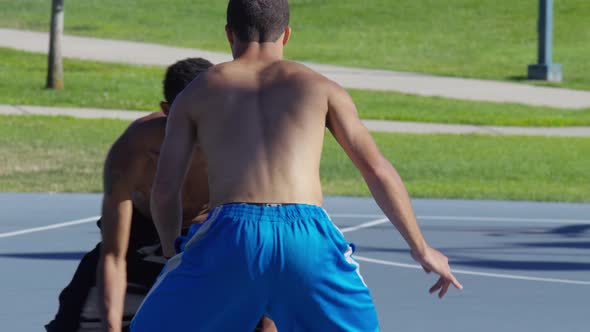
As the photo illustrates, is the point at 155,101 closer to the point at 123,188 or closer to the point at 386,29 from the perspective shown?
the point at 386,29

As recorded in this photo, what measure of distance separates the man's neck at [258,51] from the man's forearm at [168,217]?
0.48 m

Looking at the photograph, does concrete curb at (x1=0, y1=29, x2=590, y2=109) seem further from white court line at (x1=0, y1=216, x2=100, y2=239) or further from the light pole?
white court line at (x1=0, y1=216, x2=100, y2=239)

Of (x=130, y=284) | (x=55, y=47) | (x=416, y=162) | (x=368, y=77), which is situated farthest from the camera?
(x=368, y=77)

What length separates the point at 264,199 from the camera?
167 inches

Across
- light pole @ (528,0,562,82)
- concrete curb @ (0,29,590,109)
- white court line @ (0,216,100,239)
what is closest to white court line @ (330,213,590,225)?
white court line @ (0,216,100,239)

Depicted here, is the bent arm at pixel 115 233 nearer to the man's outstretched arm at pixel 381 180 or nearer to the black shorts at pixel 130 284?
the black shorts at pixel 130 284

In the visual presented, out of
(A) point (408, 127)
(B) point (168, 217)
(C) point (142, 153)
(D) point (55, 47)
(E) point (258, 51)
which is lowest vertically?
(A) point (408, 127)

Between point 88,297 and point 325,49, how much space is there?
29938 millimetres

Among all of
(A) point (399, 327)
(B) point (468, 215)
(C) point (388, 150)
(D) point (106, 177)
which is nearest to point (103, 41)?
(C) point (388, 150)

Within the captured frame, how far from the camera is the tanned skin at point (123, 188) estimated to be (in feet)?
16.3

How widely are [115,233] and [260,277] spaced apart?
102 cm

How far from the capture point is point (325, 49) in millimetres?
35125

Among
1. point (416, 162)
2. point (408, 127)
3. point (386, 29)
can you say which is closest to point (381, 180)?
point (416, 162)

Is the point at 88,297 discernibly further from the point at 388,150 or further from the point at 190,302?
the point at 388,150
